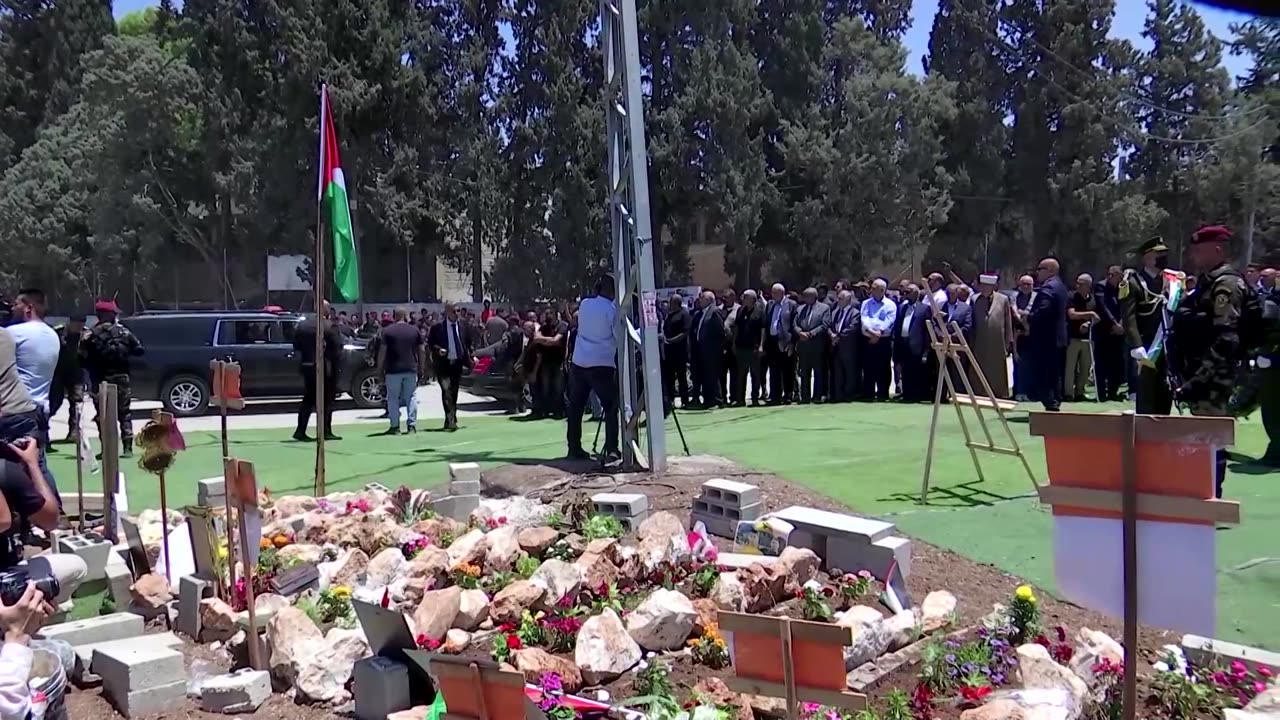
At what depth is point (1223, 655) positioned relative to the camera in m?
4.56

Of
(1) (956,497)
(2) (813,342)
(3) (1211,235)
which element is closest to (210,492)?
(1) (956,497)

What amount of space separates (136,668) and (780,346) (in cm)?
1200

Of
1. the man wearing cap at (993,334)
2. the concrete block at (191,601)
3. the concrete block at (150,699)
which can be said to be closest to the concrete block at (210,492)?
the concrete block at (191,601)

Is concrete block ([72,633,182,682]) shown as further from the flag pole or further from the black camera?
the flag pole

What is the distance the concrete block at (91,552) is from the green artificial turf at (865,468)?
8.27ft

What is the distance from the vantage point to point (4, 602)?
338 centimetres

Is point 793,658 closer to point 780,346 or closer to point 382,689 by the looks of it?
point 382,689

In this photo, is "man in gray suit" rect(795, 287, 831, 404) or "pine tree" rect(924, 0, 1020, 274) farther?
"pine tree" rect(924, 0, 1020, 274)

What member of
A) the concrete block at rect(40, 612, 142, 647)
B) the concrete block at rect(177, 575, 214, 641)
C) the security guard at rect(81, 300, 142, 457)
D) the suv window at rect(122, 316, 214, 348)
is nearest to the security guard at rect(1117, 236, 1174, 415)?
the concrete block at rect(177, 575, 214, 641)

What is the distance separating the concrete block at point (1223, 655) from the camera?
4.47 m

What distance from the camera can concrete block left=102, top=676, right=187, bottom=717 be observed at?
526 cm

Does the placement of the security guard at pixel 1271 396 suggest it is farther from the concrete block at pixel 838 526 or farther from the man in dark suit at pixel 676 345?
the man in dark suit at pixel 676 345

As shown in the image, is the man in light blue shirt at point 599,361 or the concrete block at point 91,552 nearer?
the concrete block at point 91,552

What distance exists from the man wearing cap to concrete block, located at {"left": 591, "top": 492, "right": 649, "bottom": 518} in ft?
25.6
